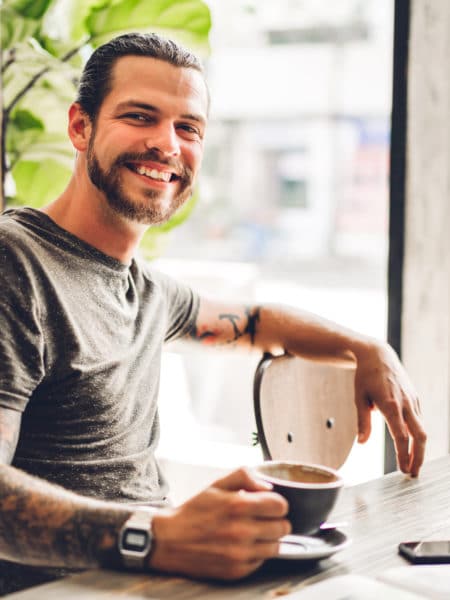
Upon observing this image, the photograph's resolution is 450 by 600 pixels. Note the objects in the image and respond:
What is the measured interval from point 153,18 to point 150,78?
1080 millimetres

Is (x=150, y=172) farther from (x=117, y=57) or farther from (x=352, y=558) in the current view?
(x=352, y=558)

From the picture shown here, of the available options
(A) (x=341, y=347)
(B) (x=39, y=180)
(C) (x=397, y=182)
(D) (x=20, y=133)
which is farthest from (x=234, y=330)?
(D) (x=20, y=133)

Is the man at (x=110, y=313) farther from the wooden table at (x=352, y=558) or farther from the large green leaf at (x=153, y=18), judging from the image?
the large green leaf at (x=153, y=18)

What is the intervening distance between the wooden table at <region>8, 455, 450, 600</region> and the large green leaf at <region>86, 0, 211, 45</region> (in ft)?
5.34

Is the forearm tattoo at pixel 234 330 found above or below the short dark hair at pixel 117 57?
below

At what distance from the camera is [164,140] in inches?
57.5

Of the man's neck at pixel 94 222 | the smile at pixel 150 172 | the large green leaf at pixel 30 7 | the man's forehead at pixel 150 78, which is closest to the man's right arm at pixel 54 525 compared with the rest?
the man's neck at pixel 94 222

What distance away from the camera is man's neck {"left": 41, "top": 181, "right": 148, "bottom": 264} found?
56.2 inches

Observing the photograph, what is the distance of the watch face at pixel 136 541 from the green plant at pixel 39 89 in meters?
1.74

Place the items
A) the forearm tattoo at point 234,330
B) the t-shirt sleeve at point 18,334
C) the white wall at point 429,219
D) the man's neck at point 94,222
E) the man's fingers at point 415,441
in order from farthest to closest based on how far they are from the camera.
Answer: the white wall at point 429,219 < the forearm tattoo at point 234,330 < the man's neck at point 94,222 < the man's fingers at point 415,441 < the t-shirt sleeve at point 18,334

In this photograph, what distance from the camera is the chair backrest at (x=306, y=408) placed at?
1499 millimetres

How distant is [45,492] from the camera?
926 millimetres

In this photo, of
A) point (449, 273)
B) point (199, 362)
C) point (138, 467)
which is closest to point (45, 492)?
point (138, 467)

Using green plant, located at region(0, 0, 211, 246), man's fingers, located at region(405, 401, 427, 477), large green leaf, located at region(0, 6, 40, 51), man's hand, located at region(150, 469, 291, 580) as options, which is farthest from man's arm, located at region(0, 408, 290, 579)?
large green leaf, located at region(0, 6, 40, 51)
